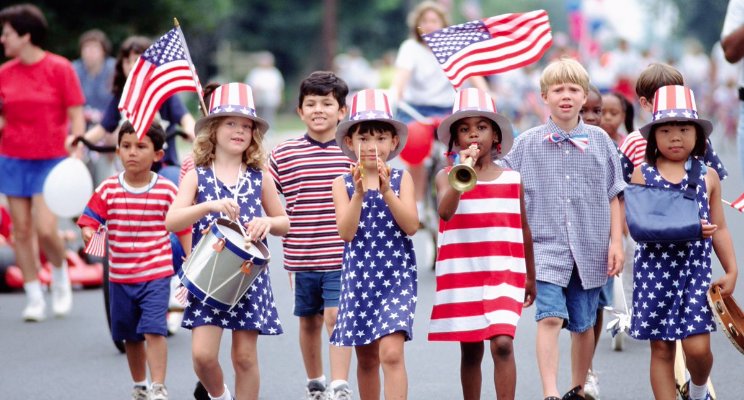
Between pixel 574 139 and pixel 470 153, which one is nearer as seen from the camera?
pixel 470 153

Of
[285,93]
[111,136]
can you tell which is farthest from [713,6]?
[111,136]

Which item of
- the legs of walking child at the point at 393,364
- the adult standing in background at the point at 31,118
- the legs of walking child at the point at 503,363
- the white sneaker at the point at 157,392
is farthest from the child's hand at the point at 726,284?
the adult standing in background at the point at 31,118

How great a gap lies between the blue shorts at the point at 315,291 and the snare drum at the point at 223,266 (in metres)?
1.00

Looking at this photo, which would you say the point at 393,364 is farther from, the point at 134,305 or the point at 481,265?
the point at 134,305

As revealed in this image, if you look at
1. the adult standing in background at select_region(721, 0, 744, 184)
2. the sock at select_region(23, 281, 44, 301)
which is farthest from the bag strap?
the sock at select_region(23, 281, 44, 301)

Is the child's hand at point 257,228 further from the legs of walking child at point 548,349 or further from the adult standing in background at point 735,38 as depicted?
the adult standing in background at point 735,38

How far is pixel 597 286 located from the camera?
23.4ft

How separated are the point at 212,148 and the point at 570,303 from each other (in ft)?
6.46

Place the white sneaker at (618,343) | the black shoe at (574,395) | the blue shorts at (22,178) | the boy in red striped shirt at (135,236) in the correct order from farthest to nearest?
the blue shorts at (22,178) → the white sneaker at (618,343) → the boy in red striped shirt at (135,236) → the black shoe at (574,395)

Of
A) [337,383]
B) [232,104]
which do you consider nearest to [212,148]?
[232,104]

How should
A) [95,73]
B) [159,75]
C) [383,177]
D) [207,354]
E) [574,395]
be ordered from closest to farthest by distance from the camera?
[383,177]
[207,354]
[574,395]
[159,75]
[95,73]

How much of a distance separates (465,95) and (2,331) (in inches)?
208

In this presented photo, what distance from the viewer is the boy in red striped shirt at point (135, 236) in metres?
7.68

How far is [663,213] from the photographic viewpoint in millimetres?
6645
